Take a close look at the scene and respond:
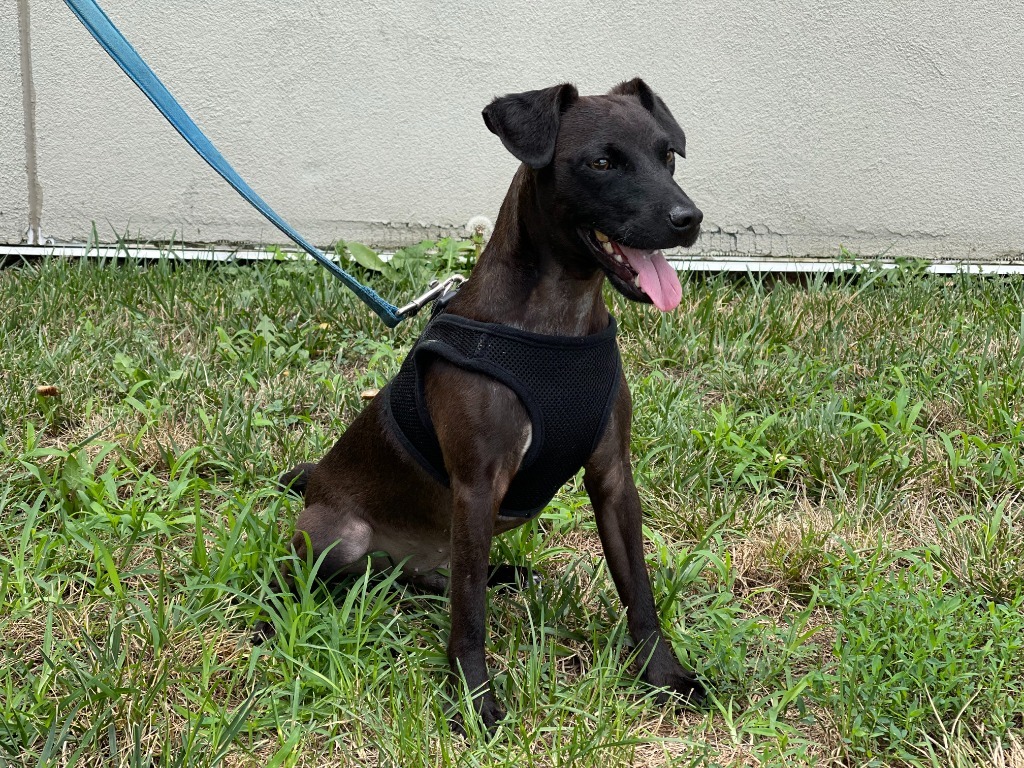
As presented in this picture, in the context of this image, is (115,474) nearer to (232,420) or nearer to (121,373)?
(232,420)

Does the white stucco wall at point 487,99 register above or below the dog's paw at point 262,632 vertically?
above

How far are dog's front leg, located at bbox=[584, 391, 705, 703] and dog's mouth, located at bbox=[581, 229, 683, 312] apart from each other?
14.6 inches

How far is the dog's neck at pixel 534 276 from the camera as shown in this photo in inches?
91.8

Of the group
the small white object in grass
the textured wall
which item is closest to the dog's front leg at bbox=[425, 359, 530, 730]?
the small white object in grass

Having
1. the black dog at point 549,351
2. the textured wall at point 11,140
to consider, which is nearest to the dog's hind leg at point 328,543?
the black dog at point 549,351

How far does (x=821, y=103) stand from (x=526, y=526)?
3074mm

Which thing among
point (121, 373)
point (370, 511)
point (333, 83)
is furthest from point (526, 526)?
point (333, 83)

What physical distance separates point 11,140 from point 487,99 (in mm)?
2310

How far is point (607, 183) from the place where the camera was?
224 centimetres

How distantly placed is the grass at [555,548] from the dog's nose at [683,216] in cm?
101

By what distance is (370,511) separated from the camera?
8.96 feet

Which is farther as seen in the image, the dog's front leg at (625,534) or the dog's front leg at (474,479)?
the dog's front leg at (625,534)

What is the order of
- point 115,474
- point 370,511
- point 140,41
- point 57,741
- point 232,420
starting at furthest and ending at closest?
point 140,41 < point 232,420 < point 115,474 < point 370,511 < point 57,741

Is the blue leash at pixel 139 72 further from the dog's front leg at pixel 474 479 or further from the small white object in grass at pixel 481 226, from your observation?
the small white object in grass at pixel 481 226
